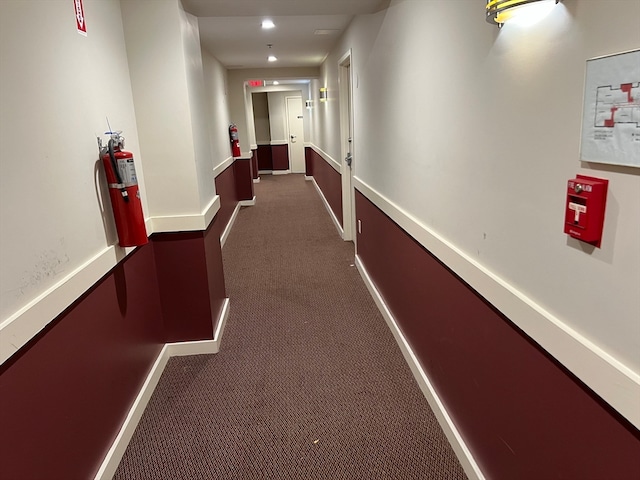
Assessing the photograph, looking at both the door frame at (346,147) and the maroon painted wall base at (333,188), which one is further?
the maroon painted wall base at (333,188)

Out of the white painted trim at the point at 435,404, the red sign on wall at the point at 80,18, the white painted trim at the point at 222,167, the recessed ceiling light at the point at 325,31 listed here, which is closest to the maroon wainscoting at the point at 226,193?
the white painted trim at the point at 222,167

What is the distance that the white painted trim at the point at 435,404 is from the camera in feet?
5.87

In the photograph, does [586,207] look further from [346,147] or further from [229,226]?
[229,226]

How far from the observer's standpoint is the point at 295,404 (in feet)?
7.60

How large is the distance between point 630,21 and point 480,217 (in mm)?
794

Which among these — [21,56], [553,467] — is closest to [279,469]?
[553,467]

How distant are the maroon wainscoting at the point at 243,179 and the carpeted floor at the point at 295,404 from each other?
12.3 feet

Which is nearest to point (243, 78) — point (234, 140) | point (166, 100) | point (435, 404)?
point (234, 140)

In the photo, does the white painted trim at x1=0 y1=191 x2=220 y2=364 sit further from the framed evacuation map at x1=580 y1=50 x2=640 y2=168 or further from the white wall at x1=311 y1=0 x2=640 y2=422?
the framed evacuation map at x1=580 y1=50 x2=640 y2=168

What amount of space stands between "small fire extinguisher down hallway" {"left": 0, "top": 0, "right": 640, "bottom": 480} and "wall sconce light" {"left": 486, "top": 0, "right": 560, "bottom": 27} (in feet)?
0.04

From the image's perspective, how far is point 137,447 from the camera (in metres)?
2.04

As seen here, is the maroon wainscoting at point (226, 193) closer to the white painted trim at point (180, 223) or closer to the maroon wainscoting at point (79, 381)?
the white painted trim at point (180, 223)

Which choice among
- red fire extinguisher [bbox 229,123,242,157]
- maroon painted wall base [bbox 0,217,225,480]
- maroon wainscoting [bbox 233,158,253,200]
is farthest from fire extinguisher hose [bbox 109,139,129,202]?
maroon wainscoting [bbox 233,158,253,200]

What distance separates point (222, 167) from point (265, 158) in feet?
21.1
